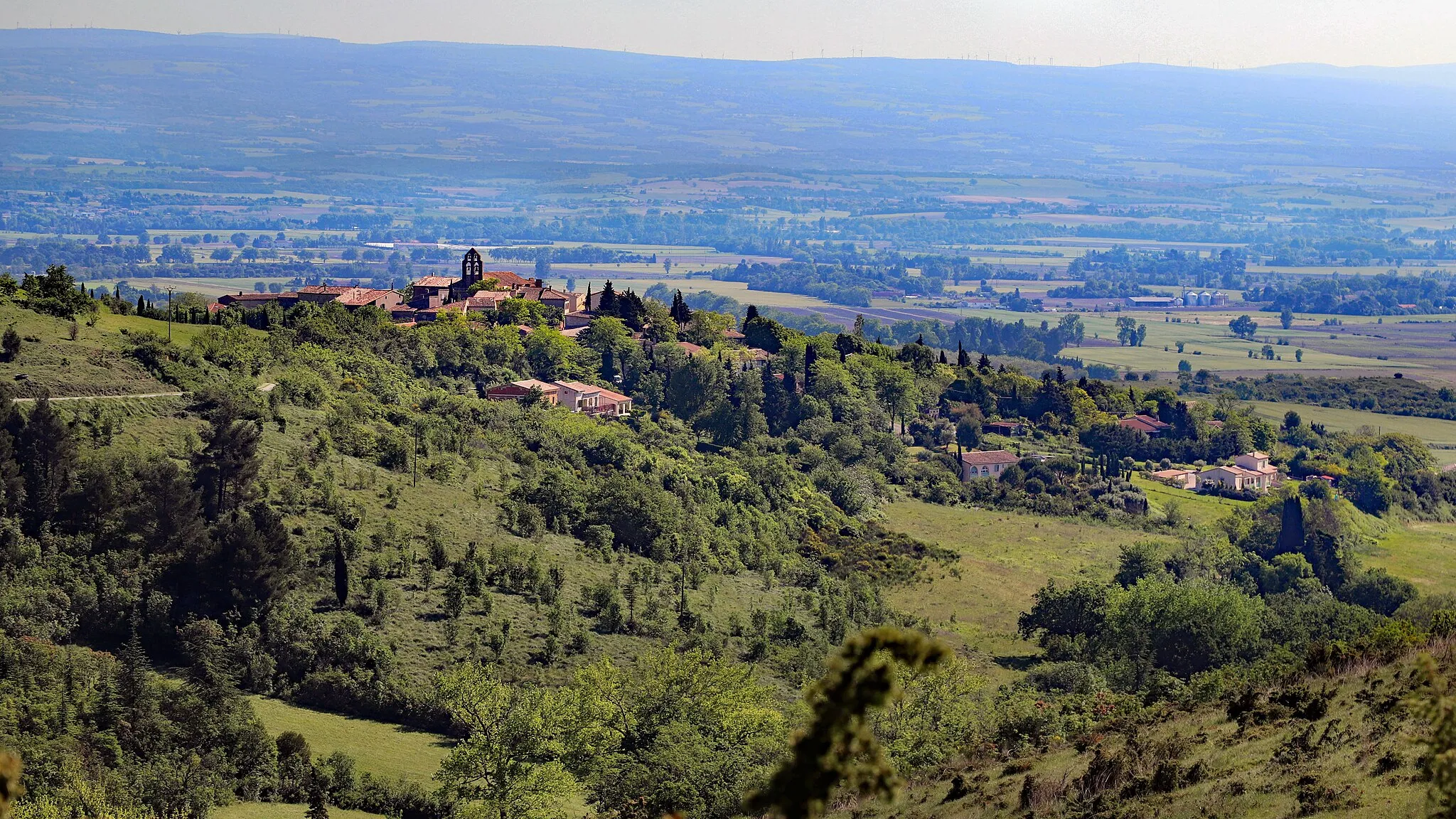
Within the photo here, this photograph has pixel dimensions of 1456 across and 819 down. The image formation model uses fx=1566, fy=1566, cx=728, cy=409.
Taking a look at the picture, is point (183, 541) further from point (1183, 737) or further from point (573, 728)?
point (1183, 737)

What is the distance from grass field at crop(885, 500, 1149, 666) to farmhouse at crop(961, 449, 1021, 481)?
4.82 metres

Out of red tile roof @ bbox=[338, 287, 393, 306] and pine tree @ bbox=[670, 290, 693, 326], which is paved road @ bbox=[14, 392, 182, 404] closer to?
red tile roof @ bbox=[338, 287, 393, 306]

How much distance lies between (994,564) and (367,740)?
3021 centimetres

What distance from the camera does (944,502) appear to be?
69188 millimetres

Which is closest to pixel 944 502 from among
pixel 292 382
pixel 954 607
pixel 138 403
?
pixel 954 607

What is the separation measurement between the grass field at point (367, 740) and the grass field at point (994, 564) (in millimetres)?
18740

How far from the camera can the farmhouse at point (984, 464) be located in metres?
73.1

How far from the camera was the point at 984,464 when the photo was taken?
73.4 metres

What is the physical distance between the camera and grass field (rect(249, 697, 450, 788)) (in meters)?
31.9

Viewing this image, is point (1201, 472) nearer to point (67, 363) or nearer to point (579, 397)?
point (579, 397)

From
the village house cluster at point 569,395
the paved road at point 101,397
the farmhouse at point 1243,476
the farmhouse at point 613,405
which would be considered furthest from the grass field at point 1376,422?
the paved road at point 101,397

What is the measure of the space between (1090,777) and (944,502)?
48141 mm

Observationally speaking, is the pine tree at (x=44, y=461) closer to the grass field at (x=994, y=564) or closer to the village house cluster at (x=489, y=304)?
the grass field at (x=994, y=564)

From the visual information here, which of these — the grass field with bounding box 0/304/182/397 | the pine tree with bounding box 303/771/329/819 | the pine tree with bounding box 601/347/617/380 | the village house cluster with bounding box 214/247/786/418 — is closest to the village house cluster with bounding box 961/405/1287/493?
the village house cluster with bounding box 214/247/786/418
